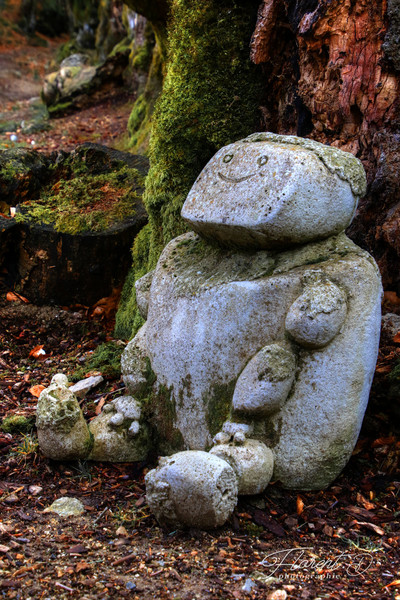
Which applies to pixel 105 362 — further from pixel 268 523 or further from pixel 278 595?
pixel 278 595

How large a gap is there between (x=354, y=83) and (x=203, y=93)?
3.53 feet

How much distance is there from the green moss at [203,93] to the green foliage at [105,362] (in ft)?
3.53

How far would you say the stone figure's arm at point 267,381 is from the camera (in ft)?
10.0

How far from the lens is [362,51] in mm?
4125

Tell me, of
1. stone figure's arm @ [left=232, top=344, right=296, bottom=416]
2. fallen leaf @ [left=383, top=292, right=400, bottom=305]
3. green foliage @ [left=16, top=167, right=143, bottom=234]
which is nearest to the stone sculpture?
stone figure's arm @ [left=232, top=344, right=296, bottom=416]

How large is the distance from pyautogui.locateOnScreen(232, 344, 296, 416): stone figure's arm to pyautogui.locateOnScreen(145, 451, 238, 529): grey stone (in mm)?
368

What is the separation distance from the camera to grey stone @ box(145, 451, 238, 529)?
9.12 feet

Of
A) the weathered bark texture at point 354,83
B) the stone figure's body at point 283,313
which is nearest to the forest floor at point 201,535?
the stone figure's body at point 283,313

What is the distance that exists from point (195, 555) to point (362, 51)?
131 inches

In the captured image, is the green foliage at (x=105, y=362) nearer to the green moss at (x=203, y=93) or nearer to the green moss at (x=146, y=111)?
the green moss at (x=203, y=93)

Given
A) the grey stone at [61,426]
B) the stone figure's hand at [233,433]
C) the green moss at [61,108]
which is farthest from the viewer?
the green moss at [61,108]

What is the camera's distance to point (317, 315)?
296 cm

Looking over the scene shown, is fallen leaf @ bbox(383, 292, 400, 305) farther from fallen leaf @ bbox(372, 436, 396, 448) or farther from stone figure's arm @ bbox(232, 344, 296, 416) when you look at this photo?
stone figure's arm @ bbox(232, 344, 296, 416)

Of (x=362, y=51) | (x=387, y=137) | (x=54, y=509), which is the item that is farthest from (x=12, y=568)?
(x=362, y=51)
